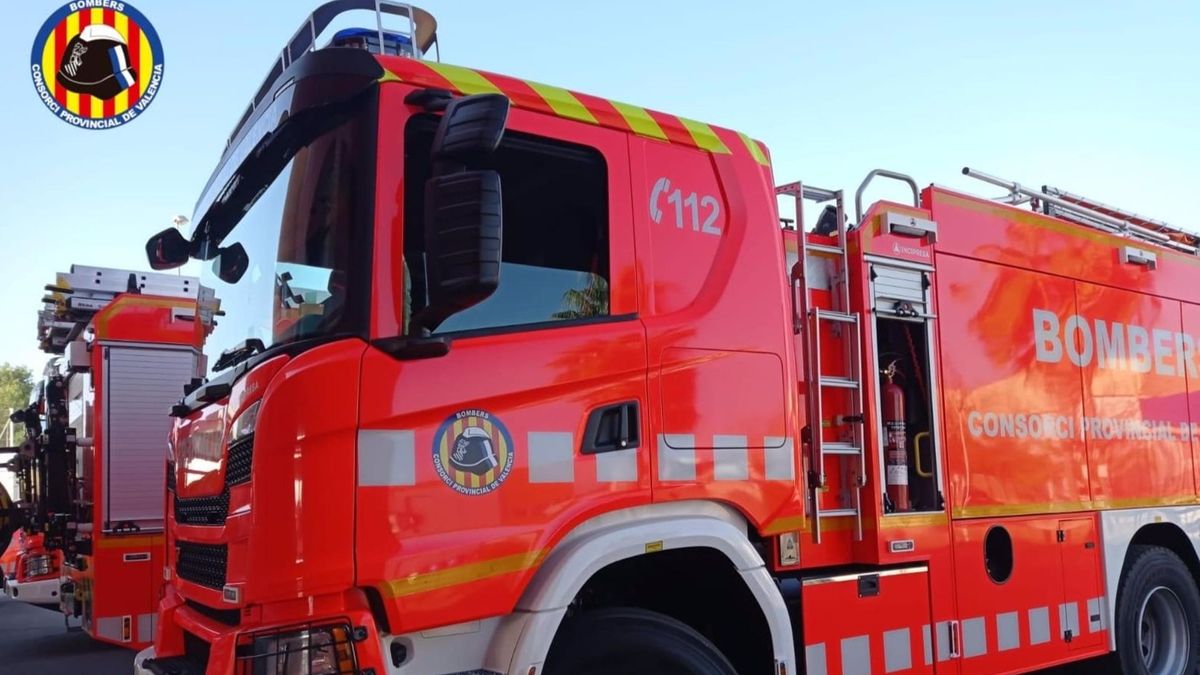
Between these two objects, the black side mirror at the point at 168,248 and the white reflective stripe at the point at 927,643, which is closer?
the black side mirror at the point at 168,248

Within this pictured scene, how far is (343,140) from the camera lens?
3.06 metres

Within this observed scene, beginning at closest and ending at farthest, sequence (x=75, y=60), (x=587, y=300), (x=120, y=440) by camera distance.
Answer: (x=587, y=300) → (x=120, y=440) → (x=75, y=60)

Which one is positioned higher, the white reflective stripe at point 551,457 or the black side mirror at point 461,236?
the black side mirror at point 461,236

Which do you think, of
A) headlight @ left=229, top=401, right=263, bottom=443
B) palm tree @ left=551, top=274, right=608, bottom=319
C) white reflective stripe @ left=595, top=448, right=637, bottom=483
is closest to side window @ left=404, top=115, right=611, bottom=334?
palm tree @ left=551, top=274, right=608, bottom=319

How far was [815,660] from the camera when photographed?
3.97 m

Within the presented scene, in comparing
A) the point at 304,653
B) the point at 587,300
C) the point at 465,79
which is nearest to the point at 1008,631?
the point at 587,300

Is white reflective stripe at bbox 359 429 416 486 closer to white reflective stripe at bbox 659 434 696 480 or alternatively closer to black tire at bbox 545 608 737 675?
black tire at bbox 545 608 737 675

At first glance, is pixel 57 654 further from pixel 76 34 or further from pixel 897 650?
pixel 897 650

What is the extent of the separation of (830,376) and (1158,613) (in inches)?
132

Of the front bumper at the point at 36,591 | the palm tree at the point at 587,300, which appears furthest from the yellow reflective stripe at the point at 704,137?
the front bumper at the point at 36,591

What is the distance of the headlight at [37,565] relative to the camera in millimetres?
10805

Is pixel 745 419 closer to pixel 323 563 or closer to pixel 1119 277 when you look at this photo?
pixel 323 563

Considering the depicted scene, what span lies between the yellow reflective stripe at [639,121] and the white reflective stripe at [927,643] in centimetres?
252

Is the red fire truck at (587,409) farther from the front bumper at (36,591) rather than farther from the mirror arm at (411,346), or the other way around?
the front bumper at (36,591)
